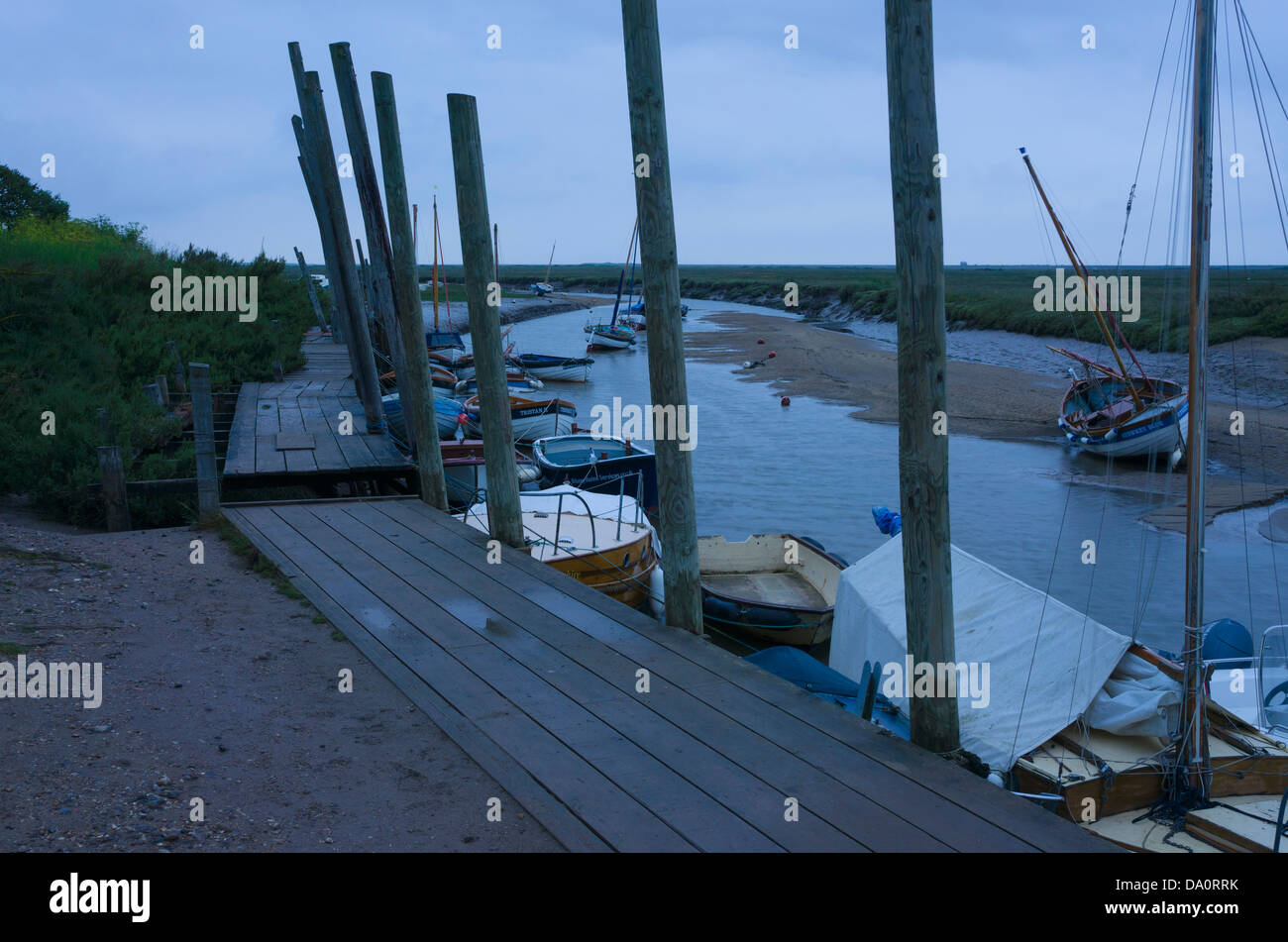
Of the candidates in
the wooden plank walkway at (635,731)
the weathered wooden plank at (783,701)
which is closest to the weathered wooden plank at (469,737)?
the wooden plank walkway at (635,731)

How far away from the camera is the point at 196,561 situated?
316 inches

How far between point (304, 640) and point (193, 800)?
217cm

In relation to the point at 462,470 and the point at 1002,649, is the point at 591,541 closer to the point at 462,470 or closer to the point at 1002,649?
the point at 1002,649

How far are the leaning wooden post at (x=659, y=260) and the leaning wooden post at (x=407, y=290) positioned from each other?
3565 millimetres

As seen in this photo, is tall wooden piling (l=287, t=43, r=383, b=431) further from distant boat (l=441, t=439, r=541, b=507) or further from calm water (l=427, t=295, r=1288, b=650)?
calm water (l=427, t=295, r=1288, b=650)

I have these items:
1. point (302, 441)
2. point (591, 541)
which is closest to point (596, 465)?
point (302, 441)

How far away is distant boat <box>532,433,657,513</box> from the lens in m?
16.0

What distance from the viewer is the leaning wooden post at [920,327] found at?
Result: 4105 mm

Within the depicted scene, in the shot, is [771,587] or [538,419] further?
[538,419]

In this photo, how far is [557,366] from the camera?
40.3 metres

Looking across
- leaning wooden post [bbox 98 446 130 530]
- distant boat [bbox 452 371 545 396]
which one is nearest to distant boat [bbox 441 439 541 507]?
leaning wooden post [bbox 98 446 130 530]

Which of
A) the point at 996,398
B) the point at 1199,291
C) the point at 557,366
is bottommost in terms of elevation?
the point at 996,398

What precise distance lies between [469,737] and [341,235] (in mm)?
10641

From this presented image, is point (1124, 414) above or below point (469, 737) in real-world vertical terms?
below
